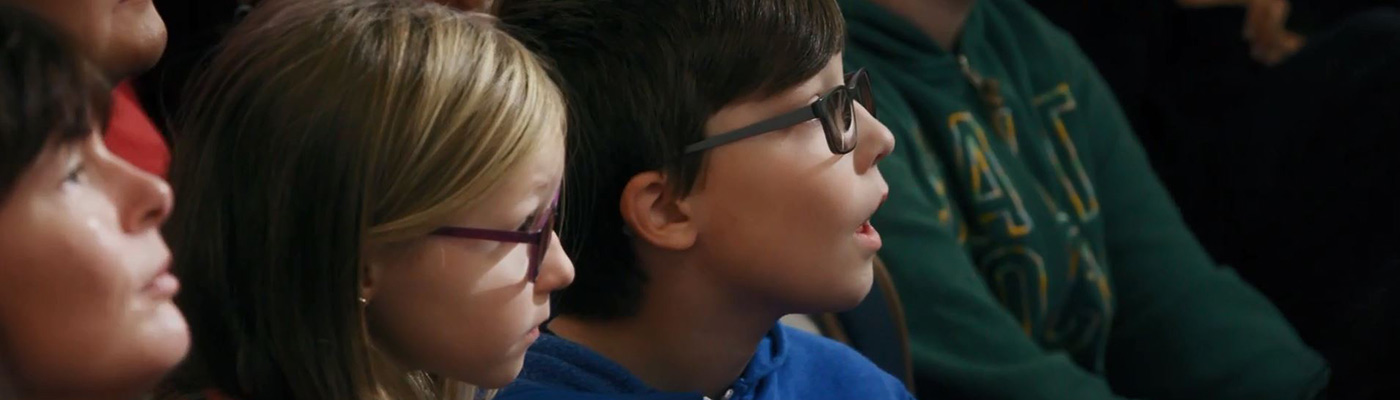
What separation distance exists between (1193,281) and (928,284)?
44cm

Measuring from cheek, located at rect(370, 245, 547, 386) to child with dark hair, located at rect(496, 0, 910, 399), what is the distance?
0.17m

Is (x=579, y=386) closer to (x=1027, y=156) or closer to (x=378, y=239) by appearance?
(x=378, y=239)

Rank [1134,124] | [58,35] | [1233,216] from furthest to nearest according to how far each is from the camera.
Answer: [1134,124] → [1233,216] → [58,35]

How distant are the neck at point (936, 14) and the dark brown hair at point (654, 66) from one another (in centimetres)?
60

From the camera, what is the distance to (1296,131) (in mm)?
2021

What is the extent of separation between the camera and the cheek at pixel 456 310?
0.87 meters

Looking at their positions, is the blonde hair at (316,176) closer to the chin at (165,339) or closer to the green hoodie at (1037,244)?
the chin at (165,339)

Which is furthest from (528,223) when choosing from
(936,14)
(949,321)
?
(936,14)

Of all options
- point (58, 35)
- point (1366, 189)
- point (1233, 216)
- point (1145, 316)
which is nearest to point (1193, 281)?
point (1145, 316)

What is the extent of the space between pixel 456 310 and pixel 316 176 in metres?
0.09

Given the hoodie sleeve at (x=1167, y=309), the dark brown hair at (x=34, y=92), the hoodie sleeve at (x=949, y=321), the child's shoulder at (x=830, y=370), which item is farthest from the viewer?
the hoodie sleeve at (x=1167, y=309)

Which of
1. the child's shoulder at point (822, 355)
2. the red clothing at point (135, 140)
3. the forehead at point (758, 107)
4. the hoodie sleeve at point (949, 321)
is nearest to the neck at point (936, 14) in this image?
the hoodie sleeve at point (949, 321)

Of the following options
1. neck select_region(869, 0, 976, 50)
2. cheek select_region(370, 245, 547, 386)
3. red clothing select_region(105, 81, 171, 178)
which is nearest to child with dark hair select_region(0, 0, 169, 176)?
red clothing select_region(105, 81, 171, 178)

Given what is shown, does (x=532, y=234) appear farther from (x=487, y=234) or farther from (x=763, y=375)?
(x=763, y=375)
